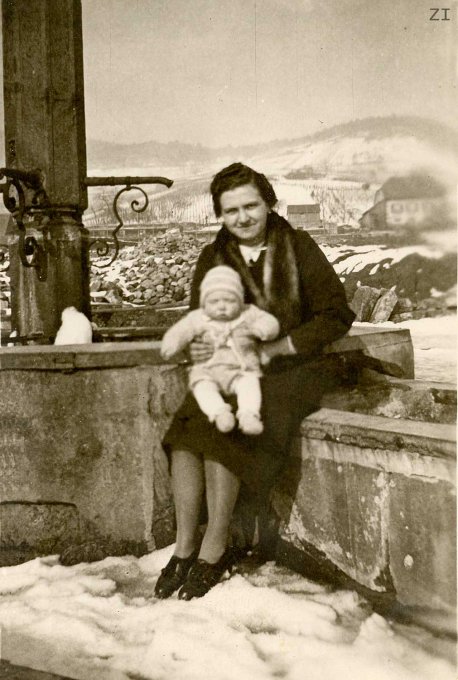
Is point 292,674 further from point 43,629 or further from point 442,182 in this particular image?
point 442,182

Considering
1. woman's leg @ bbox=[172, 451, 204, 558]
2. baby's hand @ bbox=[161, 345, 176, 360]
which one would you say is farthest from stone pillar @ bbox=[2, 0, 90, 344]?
woman's leg @ bbox=[172, 451, 204, 558]

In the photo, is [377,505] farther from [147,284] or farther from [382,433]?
[147,284]

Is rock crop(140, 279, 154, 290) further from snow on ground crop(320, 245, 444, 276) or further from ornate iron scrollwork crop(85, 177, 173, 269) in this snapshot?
snow on ground crop(320, 245, 444, 276)

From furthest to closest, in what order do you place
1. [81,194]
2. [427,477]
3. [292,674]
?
[81,194] < [427,477] < [292,674]

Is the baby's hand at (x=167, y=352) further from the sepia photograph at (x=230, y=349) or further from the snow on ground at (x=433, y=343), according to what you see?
the snow on ground at (x=433, y=343)

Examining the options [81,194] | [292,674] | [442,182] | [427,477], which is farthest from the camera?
[81,194]

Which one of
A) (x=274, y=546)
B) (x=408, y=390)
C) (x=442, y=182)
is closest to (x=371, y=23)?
(x=442, y=182)

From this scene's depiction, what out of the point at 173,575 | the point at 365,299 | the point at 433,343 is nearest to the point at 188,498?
the point at 173,575

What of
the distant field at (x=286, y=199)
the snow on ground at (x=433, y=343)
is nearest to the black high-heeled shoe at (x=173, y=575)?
the distant field at (x=286, y=199)
